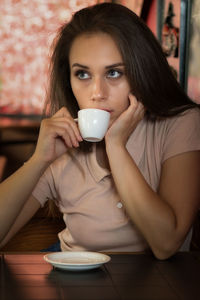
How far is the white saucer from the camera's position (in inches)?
46.5

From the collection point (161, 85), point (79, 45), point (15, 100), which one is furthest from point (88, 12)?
point (15, 100)

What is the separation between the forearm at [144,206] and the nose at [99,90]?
195 millimetres

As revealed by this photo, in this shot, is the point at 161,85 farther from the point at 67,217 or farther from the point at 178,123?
the point at 67,217

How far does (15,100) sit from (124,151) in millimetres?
5914

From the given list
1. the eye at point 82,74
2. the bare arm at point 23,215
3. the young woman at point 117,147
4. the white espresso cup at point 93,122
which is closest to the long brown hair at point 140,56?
the young woman at point 117,147

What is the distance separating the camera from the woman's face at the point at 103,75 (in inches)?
63.9

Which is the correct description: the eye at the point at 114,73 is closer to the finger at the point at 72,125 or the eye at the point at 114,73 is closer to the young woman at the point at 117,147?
the young woman at the point at 117,147

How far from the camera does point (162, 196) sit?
1.56 m

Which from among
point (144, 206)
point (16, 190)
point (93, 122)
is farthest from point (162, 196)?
point (16, 190)

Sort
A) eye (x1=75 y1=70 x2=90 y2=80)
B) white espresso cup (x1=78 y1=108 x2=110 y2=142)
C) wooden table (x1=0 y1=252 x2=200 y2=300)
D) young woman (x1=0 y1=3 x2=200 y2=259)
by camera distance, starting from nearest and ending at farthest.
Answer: wooden table (x1=0 y1=252 x2=200 y2=300) < white espresso cup (x1=78 y1=108 x2=110 y2=142) < young woman (x1=0 y1=3 x2=200 y2=259) < eye (x1=75 y1=70 x2=90 y2=80)

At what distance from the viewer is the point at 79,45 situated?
1.74 meters

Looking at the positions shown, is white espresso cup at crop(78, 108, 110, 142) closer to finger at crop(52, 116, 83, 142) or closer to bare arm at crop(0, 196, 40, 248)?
finger at crop(52, 116, 83, 142)

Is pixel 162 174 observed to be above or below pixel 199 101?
below

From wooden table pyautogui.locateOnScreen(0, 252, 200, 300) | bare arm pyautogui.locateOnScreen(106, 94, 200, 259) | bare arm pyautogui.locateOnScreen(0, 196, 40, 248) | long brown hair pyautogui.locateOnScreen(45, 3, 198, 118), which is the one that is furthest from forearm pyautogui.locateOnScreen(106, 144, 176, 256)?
bare arm pyautogui.locateOnScreen(0, 196, 40, 248)
